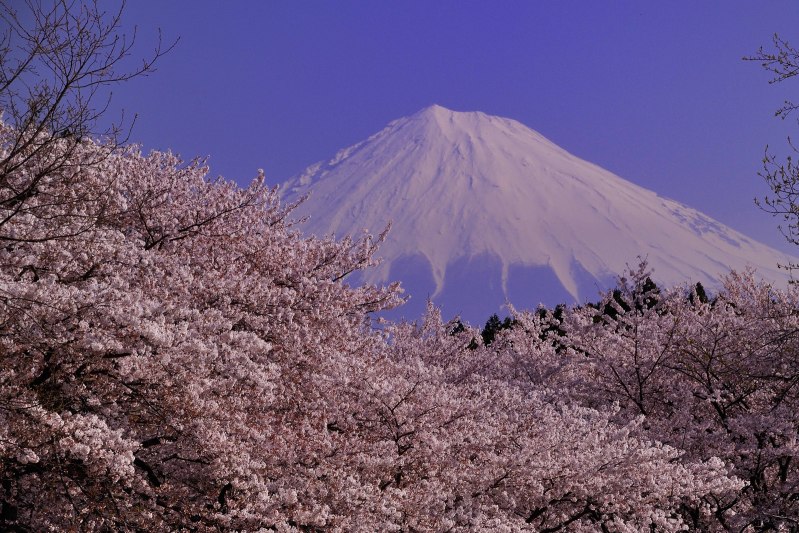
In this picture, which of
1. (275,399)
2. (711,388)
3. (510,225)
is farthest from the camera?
(510,225)

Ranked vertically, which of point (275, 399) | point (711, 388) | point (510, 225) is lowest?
point (275, 399)

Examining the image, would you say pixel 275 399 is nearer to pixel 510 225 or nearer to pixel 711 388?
pixel 711 388

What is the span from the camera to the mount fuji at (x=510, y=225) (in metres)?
165

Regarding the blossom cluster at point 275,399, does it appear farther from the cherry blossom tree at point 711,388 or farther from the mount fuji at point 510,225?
the mount fuji at point 510,225

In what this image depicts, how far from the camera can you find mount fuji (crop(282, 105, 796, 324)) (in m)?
165

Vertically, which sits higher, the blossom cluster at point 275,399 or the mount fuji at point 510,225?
the mount fuji at point 510,225

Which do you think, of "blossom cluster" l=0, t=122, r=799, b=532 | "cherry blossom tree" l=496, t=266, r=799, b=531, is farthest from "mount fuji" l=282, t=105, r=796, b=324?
"blossom cluster" l=0, t=122, r=799, b=532

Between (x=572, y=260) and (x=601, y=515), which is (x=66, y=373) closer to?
(x=601, y=515)

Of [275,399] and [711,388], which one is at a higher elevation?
[711,388]

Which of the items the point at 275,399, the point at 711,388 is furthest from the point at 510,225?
the point at 275,399

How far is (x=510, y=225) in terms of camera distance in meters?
181

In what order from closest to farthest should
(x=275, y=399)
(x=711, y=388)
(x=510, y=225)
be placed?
(x=275, y=399) → (x=711, y=388) → (x=510, y=225)

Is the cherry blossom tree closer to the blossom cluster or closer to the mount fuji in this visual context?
the blossom cluster

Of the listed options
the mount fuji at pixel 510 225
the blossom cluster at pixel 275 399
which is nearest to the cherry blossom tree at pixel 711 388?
the blossom cluster at pixel 275 399
